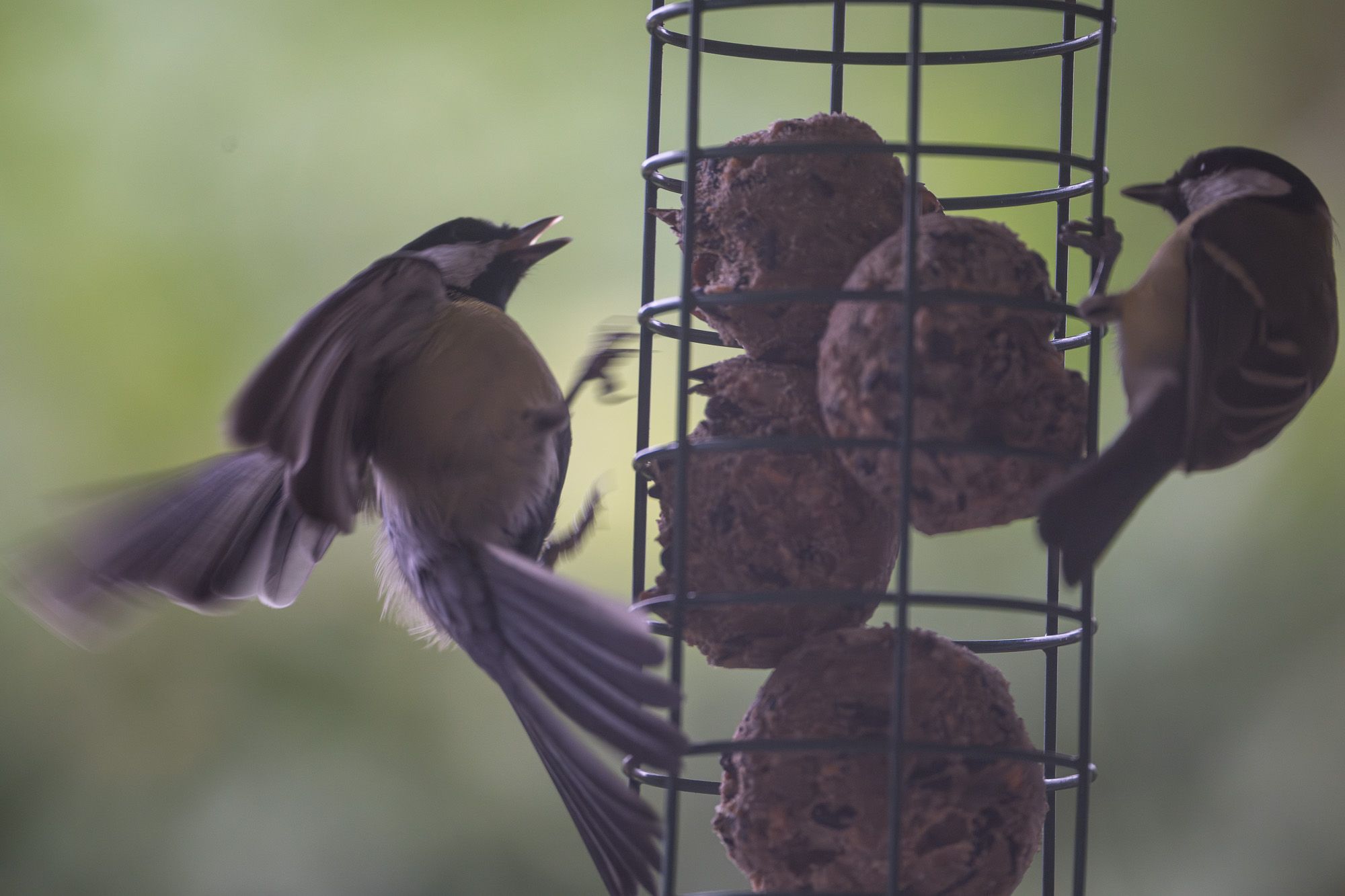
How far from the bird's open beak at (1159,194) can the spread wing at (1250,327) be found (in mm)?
239

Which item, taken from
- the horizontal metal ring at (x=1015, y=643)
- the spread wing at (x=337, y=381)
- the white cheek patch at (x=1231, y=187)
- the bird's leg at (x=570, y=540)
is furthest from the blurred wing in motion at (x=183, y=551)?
the white cheek patch at (x=1231, y=187)

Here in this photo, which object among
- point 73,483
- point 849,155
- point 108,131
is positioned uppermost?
→ point 108,131

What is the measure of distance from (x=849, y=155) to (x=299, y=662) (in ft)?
7.02

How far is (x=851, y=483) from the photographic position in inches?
72.6

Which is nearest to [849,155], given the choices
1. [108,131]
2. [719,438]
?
[719,438]

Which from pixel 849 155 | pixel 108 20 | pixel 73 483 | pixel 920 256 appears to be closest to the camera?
pixel 920 256

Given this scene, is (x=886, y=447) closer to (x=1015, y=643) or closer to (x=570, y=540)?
(x=1015, y=643)

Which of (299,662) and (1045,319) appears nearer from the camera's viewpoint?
(1045,319)

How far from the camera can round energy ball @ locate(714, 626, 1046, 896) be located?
169 cm

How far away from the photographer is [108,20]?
146 inches

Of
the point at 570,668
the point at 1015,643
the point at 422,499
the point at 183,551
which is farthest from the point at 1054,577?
the point at 183,551

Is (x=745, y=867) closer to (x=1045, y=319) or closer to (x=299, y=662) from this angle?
(x=1045, y=319)

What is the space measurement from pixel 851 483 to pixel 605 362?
652 mm

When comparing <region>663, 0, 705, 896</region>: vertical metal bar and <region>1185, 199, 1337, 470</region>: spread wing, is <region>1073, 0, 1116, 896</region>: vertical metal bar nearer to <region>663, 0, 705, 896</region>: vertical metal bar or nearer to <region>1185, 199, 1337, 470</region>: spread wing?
<region>1185, 199, 1337, 470</region>: spread wing
